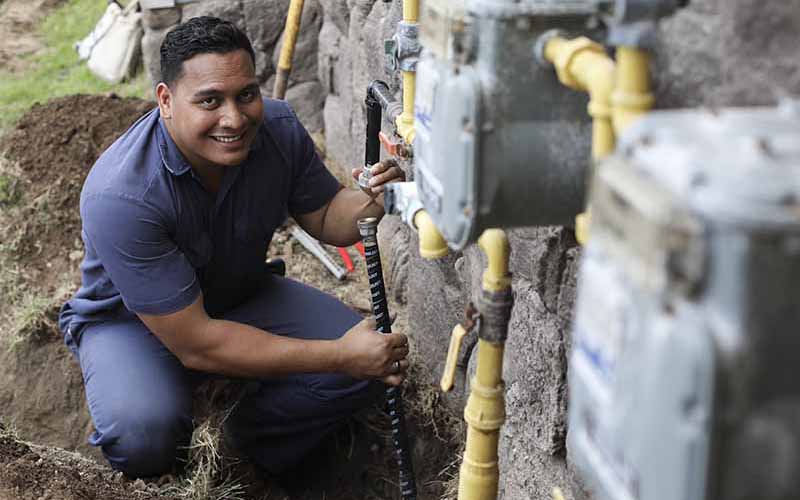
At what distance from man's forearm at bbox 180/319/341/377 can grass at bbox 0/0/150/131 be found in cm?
279

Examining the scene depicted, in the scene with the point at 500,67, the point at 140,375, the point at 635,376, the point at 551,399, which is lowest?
the point at 140,375

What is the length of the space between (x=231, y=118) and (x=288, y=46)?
5.65 feet

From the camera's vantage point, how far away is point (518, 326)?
182 centimetres

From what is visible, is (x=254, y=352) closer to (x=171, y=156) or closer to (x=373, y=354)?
(x=373, y=354)

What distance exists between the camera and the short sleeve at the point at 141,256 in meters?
2.10

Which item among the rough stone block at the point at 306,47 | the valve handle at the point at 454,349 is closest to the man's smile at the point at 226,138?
the valve handle at the point at 454,349

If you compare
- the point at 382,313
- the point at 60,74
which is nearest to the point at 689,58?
the point at 382,313

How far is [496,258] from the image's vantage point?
138 centimetres

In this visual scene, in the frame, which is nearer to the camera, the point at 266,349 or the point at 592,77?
the point at 592,77

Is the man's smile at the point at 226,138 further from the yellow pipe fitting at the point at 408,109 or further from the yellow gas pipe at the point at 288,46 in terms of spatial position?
the yellow gas pipe at the point at 288,46

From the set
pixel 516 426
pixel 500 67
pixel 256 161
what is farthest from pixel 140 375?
pixel 500 67

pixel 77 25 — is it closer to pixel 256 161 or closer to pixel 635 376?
pixel 256 161

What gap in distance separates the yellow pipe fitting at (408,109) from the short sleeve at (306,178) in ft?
2.07

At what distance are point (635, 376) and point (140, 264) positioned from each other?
1524 millimetres
